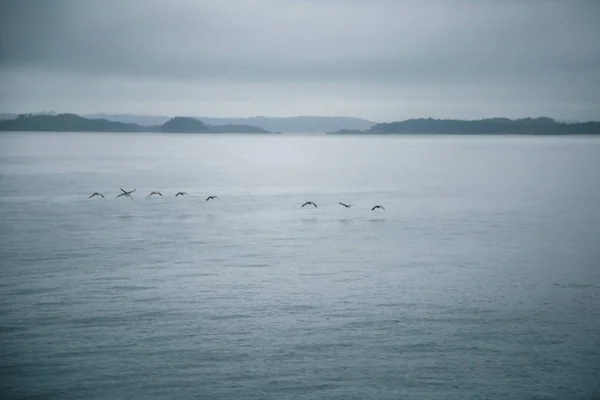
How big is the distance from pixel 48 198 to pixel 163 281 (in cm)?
4501

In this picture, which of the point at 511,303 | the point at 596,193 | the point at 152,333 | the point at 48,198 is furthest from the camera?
the point at 596,193

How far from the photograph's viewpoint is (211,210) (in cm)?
7062

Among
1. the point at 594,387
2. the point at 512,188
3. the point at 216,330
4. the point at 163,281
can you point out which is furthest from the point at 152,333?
the point at 512,188

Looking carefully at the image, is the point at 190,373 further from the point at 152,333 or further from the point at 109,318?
the point at 109,318

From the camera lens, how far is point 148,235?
52.1 metres

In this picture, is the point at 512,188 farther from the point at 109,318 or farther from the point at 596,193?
the point at 109,318

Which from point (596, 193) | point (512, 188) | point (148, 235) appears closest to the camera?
point (148, 235)

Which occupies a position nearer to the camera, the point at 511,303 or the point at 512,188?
the point at 511,303

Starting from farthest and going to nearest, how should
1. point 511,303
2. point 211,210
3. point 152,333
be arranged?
point 211,210
point 511,303
point 152,333

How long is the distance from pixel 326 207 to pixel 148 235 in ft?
87.4

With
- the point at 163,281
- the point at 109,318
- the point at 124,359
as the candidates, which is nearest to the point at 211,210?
the point at 163,281

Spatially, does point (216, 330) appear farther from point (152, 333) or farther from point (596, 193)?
point (596, 193)

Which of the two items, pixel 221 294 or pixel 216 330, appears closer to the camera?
pixel 216 330

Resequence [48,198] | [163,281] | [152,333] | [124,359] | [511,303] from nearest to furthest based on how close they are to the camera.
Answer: [124,359], [152,333], [511,303], [163,281], [48,198]
